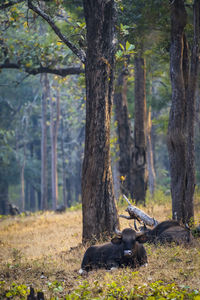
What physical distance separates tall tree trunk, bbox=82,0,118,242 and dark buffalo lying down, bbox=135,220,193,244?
41.5 inches

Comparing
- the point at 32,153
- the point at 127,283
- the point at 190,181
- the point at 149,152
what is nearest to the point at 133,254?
the point at 127,283

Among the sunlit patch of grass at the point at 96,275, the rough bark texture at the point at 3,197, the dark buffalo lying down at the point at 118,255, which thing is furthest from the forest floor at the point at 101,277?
the rough bark texture at the point at 3,197

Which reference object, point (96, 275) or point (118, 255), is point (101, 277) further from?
point (118, 255)

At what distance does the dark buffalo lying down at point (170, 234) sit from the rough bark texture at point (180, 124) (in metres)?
1.51

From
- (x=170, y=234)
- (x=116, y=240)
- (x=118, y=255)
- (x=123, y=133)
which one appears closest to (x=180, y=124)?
(x=170, y=234)

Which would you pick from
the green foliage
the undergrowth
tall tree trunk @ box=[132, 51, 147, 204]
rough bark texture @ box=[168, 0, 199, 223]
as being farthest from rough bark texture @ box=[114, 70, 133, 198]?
the green foliage

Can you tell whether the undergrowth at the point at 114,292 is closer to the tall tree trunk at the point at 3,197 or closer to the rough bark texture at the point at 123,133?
the rough bark texture at the point at 123,133

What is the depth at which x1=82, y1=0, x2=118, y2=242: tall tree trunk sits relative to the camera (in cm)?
1015

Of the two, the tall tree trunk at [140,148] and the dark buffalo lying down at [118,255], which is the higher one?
the tall tree trunk at [140,148]

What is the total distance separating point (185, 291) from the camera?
597 centimetres

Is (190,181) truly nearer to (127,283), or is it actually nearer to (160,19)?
(127,283)

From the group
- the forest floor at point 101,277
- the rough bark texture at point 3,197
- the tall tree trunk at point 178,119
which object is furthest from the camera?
the rough bark texture at point 3,197

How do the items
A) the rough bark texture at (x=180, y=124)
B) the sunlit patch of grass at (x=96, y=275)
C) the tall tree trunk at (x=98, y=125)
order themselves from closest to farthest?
the sunlit patch of grass at (x=96, y=275) < the tall tree trunk at (x=98, y=125) < the rough bark texture at (x=180, y=124)

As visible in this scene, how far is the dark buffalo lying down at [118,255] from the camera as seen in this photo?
800 cm
